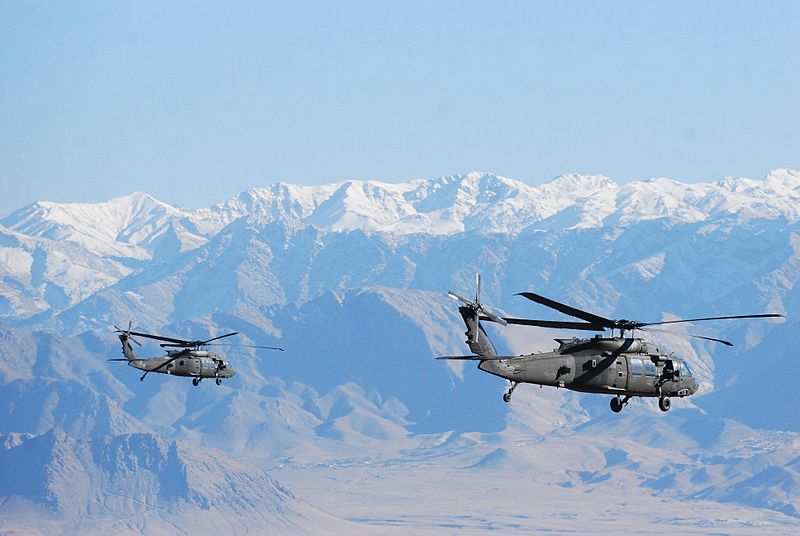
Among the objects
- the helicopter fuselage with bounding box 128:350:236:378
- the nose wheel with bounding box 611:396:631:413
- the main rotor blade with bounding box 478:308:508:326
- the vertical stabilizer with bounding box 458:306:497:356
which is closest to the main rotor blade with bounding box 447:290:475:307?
the vertical stabilizer with bounding box 458:306:497:356

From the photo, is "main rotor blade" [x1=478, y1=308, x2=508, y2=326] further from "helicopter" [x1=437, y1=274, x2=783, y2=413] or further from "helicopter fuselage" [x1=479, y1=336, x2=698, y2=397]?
"helicopter fuselage" [x1=479, y1=336, x2=698, y2=397]

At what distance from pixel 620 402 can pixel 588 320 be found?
10.4 metres

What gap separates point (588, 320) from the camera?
104 m

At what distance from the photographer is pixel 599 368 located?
111062mm

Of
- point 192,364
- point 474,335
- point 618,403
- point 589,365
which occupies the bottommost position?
point 192,364

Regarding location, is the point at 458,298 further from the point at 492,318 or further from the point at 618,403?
the point at 618,403

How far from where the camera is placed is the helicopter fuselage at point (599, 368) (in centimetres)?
10938

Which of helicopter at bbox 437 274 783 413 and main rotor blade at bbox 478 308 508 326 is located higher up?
main rotor blade at bbox 478 308 508 326

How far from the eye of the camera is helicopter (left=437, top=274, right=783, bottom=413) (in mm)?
108750

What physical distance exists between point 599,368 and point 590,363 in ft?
2.26

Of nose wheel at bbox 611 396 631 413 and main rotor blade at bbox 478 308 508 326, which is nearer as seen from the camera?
main rotor blade at bbox 478 308 508 326

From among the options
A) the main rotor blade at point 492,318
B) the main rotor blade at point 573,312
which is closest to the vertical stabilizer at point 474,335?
the main rotor blade at point 492,318

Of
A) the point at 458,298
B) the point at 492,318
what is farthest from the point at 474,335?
the point at 458,298

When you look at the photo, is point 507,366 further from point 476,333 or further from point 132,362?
point 132,362
